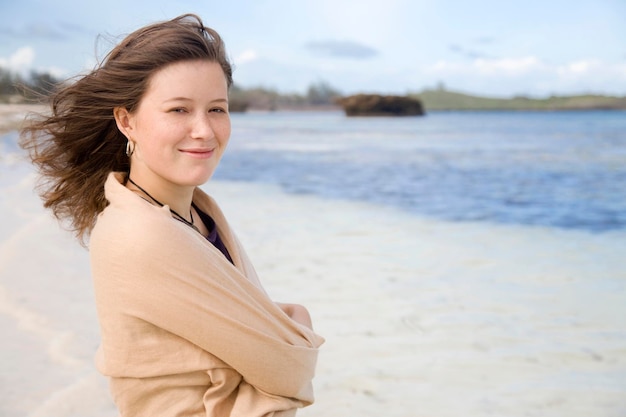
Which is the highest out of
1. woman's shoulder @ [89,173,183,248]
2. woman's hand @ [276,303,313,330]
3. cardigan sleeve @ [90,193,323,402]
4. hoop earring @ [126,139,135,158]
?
hoop earring @ [126,139,135,158]

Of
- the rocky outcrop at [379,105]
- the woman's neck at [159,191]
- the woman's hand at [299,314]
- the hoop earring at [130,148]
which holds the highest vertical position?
the rocky outcrop at [379,105]

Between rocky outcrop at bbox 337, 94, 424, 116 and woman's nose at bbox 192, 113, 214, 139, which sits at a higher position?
rocky outcrop at bbox 337, 94, 424, 116

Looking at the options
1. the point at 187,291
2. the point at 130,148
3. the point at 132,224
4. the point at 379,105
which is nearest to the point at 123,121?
the point at 130,148

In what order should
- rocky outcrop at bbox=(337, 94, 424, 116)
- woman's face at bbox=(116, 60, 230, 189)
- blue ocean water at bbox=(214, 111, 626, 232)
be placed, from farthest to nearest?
rocky outcrop at bbox=(337, 94, 424, 116)
blue ocean water at bbox=(214, 111, 626, 232)
woman's face at bbox=(116, 60, 230, 189)

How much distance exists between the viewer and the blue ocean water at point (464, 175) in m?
8.73

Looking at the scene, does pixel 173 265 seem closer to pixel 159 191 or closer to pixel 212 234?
pixel 159 191

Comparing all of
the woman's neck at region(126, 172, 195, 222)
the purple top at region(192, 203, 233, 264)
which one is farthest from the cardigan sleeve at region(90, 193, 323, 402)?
the purple top at region(192, 203, 233, 264)

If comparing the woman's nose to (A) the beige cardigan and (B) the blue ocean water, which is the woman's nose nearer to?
(A) the beige cardigan

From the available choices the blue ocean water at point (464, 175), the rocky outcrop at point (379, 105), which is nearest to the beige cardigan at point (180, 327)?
the blue ocean water at point (464, 175)

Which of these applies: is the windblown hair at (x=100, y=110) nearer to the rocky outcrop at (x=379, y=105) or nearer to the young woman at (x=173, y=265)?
the young woman at (x=173, y=265)

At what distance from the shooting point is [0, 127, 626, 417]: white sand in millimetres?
3305

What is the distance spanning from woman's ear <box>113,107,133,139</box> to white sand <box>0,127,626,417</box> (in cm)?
159

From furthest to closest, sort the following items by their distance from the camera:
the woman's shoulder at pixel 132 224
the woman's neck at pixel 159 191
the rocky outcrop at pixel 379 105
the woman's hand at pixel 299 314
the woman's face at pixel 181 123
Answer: the rocky outcrop at pixel 379 105, the woman's hand at pixel 299 314, the woman's neck at pixel 159 191, the woman's face at pixel 181 123, the woman's shoulder at pixel 132 224

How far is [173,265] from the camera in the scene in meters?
1.62
